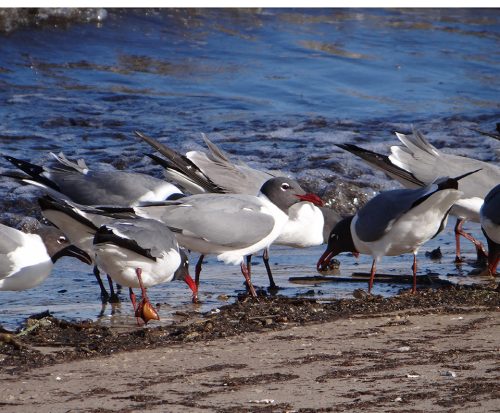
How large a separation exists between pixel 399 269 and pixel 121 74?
9.20 metres

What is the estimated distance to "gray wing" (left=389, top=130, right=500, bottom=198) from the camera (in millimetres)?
9008

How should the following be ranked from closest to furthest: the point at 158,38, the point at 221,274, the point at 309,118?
→ the point at 221,274 → the point at 309,118 → the point at 158,38

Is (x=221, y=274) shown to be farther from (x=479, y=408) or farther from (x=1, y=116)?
(x=1, y=116)

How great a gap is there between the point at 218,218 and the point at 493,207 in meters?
2.07

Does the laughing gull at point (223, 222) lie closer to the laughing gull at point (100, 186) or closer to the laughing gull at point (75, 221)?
the laughing gull at point (75, 221)

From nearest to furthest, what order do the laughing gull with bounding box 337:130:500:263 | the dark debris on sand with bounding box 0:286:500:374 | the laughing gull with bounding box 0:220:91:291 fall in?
the dark debris on sand with bounding box 0:286:500:374 → the laughing gull with bounding box 0:220:91:291 → the laughing gull with bounding box 337:130:500:263

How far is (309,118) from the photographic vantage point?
14391mm

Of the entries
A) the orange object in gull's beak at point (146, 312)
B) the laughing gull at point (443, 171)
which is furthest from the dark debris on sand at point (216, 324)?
the laughing gull at point (443, 171)

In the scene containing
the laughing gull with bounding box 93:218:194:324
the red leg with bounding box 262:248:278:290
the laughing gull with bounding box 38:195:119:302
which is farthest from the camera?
the red leg with bounding box 262:248:278:290

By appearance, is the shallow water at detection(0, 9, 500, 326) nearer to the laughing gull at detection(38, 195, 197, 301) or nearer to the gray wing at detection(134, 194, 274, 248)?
the laughing gull at detection(38, 195, 197, 301)

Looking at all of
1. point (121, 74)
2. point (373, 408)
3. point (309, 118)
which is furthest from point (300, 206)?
point (121, 74)

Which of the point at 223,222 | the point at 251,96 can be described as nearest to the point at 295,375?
the point at 223,222

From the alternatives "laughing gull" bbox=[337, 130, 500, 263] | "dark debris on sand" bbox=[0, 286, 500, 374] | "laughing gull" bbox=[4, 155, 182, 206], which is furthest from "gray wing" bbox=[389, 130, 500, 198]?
"laughing gull" bbox=[4, 155, 182, 206]

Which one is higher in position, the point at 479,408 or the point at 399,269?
the point at 479,408
